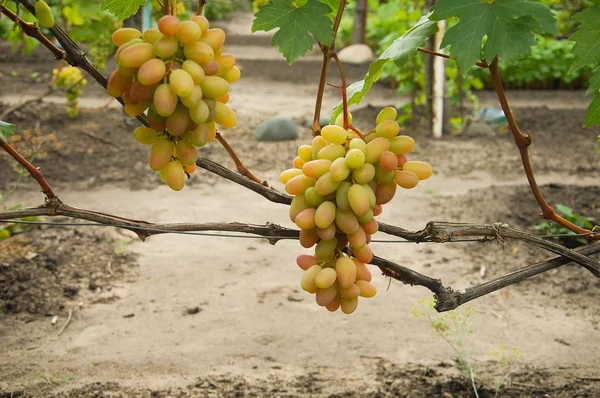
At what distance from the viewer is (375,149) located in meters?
1.25

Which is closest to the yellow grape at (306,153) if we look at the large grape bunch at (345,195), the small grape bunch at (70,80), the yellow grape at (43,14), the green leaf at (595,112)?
the large grape bunch at (345,195)

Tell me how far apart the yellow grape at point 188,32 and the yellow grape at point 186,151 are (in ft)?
0.55

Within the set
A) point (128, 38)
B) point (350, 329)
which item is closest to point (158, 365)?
point (350, 329)

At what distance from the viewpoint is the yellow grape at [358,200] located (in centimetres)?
120

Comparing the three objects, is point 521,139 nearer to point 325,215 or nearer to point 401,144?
point 401,144

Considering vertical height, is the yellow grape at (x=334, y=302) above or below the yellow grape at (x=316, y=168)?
below

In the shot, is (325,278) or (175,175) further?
(325,278)

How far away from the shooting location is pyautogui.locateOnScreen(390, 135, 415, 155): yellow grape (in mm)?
1280

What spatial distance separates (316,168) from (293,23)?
12.7 inches

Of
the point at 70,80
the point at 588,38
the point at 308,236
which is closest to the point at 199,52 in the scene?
the point at 308,236

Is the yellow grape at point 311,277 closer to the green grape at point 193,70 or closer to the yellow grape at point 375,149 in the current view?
the yellow grape at point 375,149

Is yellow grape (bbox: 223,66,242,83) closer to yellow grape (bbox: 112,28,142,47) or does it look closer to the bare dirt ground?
yellow grape (bbox: 112,28,142,47)


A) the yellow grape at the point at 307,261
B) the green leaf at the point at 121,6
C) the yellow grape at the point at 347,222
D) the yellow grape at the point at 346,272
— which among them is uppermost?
the green leaf at the point at 121,6

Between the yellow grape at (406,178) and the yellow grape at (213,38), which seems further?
the yellow grape at (406,178)
